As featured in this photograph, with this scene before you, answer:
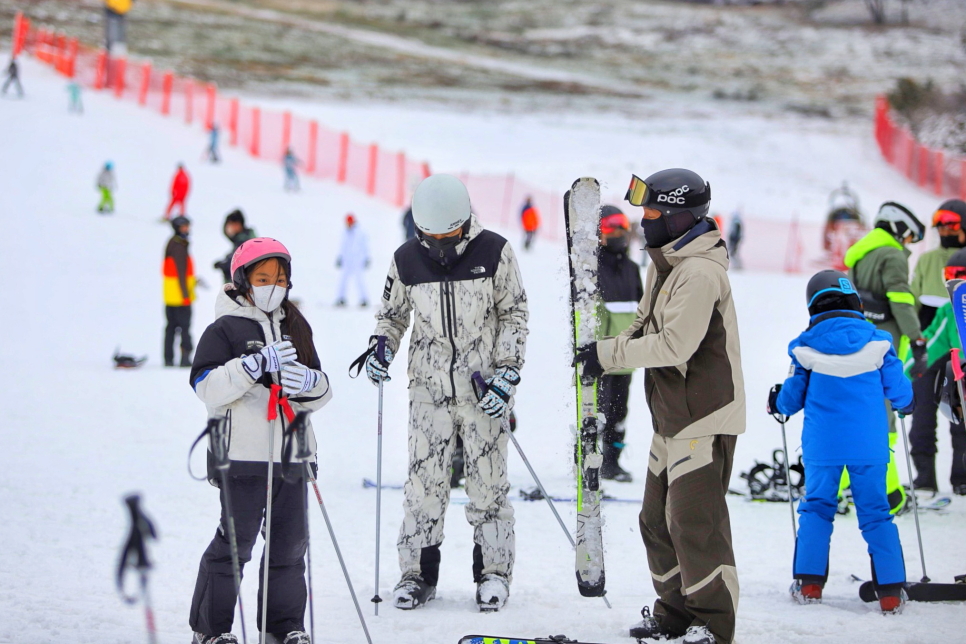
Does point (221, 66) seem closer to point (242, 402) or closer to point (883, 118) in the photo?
A: point (883, 118)

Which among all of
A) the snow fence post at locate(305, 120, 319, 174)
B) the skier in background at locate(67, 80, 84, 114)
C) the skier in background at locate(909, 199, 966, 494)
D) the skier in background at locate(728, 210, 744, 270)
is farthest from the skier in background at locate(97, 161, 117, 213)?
the skier in background at locate(909, 199, 966, 494)

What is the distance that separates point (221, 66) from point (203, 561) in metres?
49.2

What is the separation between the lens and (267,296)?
3699 mm

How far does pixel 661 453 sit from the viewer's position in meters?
3.80

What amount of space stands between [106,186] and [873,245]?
16.5 m

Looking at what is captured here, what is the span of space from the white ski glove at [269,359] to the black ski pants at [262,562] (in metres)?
0.42

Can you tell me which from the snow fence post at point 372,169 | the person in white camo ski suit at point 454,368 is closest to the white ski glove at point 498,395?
the person in white camo ski suit at point 454,368

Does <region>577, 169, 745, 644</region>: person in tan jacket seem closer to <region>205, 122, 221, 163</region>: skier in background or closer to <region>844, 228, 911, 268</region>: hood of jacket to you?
<region>844, 228, 911, 268</region>: hood of jacket

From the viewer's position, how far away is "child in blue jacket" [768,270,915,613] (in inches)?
170

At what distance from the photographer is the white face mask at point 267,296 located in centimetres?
369

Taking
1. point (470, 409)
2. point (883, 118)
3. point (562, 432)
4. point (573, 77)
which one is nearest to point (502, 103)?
point (573, 77)

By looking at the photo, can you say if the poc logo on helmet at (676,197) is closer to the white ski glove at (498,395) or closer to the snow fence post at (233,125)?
the white ski glove at (498,395)

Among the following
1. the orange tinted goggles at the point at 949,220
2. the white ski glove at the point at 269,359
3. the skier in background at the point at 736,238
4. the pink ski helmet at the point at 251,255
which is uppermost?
the skier in background at the point at 736,238

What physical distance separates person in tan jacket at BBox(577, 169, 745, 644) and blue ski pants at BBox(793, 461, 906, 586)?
88cm
